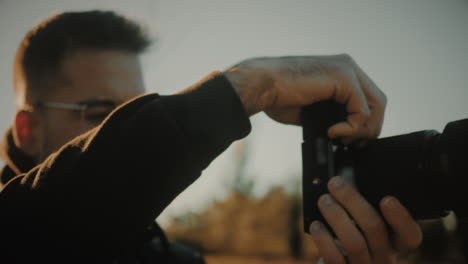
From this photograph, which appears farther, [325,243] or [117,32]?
[117,32]

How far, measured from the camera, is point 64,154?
1.02 metres

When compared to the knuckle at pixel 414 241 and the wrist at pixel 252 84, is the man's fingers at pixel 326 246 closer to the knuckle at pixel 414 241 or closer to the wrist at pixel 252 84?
the knuckle at pixel 414 241

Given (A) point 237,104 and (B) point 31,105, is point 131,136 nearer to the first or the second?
(A) point 237,104

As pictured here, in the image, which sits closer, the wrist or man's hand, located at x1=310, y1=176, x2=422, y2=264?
the wrist

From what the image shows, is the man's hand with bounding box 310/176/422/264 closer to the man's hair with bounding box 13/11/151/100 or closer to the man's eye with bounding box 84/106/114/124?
the man's eye with bounding box 84/106/114/124

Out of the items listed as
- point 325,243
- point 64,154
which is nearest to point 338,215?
point 325,243

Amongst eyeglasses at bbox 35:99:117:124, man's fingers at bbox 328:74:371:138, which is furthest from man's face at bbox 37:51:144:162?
man's fingers at bbox 328:74:371:138

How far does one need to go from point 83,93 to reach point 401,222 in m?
2.09

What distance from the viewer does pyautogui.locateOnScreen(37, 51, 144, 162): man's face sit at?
7.85 feet

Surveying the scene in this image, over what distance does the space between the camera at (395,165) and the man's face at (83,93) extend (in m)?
1.50

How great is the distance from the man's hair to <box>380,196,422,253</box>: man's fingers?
2254mm

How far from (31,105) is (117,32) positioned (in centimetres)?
86

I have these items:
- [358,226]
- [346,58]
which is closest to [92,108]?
[346,58]

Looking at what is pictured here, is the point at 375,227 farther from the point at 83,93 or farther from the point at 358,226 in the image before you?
the point at 83,93
